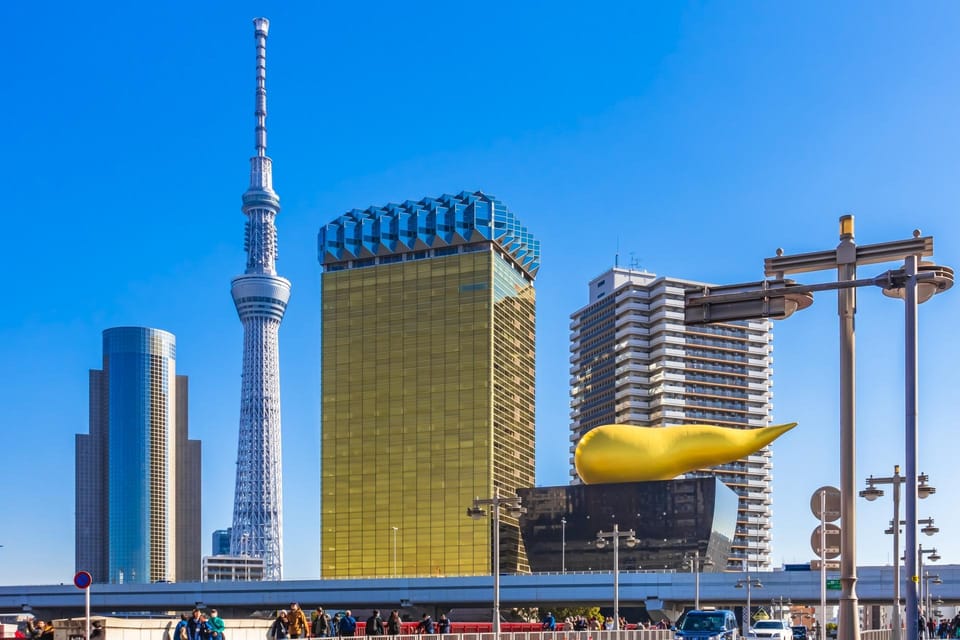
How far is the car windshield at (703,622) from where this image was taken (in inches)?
1633

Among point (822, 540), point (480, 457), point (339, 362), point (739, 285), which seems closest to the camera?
point (739, 285)

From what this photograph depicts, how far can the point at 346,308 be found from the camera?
655 ft

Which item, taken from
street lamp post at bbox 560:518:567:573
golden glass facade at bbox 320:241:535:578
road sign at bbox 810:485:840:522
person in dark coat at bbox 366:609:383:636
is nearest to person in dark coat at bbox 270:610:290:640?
person in dark coat at bbox 366:609:383:636

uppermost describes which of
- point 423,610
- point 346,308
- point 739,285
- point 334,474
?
point 346,308

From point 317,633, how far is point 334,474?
15521 centimetres

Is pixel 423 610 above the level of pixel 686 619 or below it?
below

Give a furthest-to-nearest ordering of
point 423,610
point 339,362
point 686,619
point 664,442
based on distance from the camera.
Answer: point 339,362
point 423,610
point 664,442
point 686,619

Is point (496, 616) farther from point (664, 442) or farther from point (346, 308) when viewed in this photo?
point (346, 308)

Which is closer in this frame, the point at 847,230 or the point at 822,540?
the point at 847,230

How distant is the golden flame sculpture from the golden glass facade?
190 ft

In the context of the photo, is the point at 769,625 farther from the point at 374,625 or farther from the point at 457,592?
the point at 457,592

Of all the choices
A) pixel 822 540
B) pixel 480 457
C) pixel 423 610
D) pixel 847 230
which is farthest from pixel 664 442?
pixel 847 230

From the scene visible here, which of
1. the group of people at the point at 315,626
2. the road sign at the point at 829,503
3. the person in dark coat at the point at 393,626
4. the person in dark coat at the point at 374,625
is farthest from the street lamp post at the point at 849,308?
the person in dark coat at the point at 393,626

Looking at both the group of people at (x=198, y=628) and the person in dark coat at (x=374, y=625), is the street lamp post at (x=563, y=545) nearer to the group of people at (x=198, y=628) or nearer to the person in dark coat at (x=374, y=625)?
the person in dark coat at (x=374, y=625)
